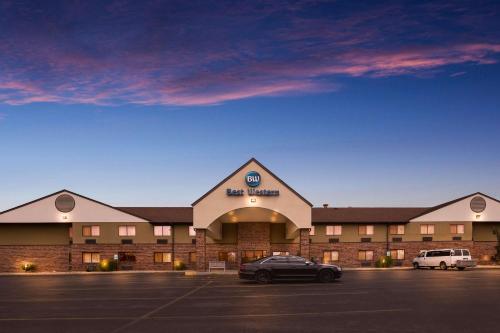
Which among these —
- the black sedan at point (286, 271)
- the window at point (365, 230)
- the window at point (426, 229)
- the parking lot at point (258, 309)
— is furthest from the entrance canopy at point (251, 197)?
the parking lot at point (258, 309)

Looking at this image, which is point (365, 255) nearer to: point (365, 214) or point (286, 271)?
point (365, 214)

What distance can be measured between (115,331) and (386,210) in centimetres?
4908

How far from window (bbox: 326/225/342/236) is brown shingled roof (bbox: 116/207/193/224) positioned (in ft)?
45.0

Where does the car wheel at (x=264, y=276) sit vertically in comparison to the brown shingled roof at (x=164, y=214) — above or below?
below

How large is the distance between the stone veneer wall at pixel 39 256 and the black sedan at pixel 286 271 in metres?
26.8

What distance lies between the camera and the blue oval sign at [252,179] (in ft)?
149

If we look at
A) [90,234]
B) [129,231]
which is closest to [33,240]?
[90,234]

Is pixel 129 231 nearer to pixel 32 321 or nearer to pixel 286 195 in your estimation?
pixel 286 195

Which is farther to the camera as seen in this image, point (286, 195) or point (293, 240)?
point (293, 240)

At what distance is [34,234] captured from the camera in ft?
174

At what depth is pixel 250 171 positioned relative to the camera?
4584cm

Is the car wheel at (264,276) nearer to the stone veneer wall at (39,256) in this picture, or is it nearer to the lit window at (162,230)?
the lit window at (162,230)

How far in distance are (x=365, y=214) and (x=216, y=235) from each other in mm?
16579

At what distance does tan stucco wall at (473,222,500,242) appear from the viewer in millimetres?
56344
